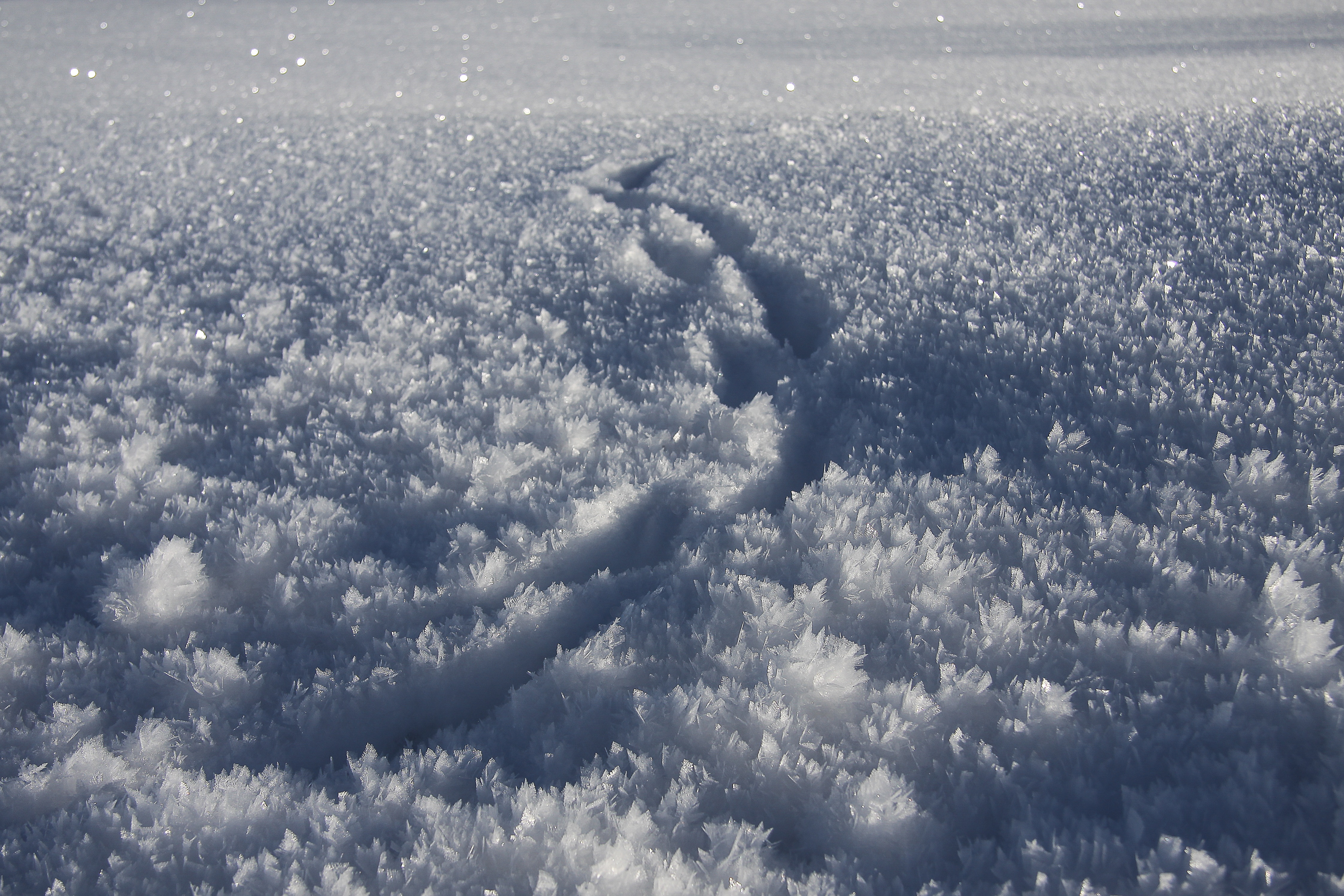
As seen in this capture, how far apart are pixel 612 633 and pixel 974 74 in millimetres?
8875

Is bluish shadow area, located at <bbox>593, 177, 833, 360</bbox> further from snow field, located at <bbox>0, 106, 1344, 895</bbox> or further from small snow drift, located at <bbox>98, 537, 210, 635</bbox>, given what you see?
small snow drift, located at <bbox>98, 537, 210, 635</bbox>

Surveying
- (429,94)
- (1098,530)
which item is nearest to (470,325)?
(1098,530)

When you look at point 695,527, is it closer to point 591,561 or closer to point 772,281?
point 591,561

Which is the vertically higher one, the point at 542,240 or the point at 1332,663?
the point at 542,240

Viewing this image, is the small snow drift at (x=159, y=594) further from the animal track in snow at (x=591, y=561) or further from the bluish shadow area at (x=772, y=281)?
the bluish shadow area at (x=772, y=281)

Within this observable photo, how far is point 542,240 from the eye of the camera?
4453 millimetres

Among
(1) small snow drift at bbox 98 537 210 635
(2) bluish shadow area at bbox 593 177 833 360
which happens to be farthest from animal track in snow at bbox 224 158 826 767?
(1) small snow drift at bbox 98 537 210 635

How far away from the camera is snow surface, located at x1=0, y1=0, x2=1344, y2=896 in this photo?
1.54 m

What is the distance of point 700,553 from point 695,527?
17 cm

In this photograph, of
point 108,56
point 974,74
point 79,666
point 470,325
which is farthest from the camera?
point 108,56

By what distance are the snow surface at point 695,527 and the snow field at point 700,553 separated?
0.04 feet

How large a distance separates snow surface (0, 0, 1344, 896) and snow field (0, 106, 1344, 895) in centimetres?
1

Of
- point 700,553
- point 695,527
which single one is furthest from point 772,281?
point 700,553

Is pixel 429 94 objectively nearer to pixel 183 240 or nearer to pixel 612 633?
pixel 183 240
